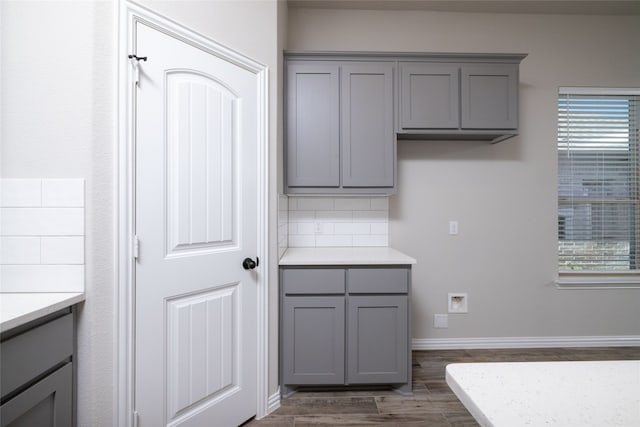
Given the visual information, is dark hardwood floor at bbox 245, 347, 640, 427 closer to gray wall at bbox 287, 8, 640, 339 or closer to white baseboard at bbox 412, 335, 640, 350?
white baseboard at bbox 412, 335, 640, 350

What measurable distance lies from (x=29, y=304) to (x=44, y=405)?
35 centimetres

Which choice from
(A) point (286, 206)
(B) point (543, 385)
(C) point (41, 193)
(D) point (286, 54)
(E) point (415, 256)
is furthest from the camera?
(E) point (415, 256)

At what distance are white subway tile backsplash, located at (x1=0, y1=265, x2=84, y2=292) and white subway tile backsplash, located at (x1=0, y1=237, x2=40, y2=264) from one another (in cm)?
2

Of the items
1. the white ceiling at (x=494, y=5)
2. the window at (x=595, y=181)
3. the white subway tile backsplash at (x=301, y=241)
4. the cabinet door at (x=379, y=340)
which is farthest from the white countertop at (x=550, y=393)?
the white ceiling at (x=494, y=5)

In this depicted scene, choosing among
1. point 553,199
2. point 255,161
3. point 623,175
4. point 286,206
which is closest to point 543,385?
point 255,161

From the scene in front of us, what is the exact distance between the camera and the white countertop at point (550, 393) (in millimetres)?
480

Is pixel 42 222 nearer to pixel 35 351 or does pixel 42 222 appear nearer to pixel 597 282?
pixel 35 351

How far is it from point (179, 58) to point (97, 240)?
93 centimetres

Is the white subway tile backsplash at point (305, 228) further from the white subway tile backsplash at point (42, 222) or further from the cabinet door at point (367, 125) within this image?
the white subway tile backsplash at point (42, 222)

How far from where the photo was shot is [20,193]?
3.98 feet

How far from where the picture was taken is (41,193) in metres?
1.23

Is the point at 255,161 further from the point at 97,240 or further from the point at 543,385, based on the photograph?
the point at 543,385

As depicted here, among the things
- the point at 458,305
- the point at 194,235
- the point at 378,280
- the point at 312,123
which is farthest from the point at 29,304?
the point at 458,305

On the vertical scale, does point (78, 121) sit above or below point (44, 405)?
above
